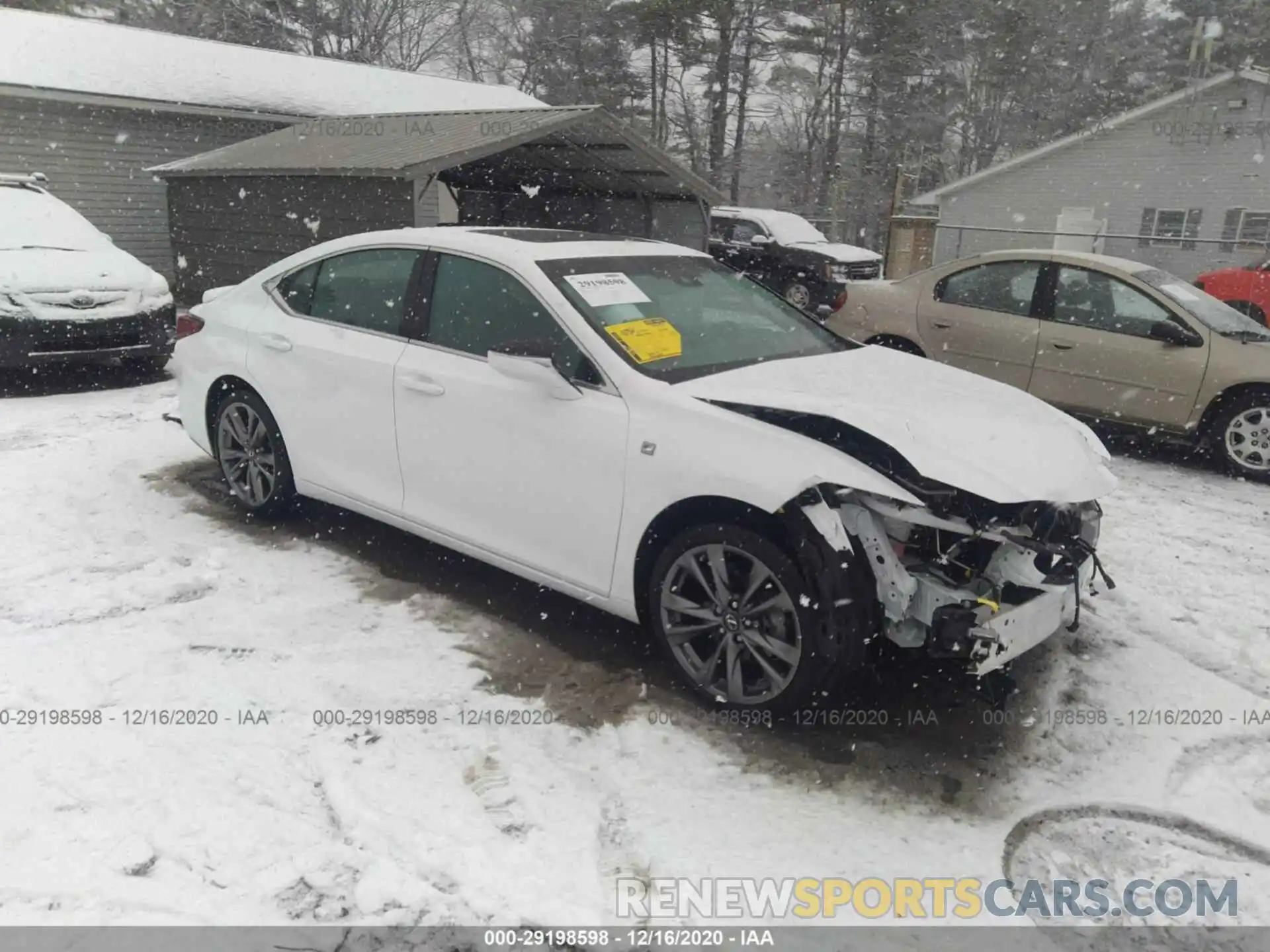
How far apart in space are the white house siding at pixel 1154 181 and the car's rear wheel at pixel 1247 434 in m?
13.9

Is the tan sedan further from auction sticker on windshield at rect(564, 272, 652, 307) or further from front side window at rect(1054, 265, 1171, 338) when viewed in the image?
auction sticker on windshield at rect(564, 272, 652, 307)

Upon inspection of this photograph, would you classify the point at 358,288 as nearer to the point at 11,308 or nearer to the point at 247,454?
the point at 247,454

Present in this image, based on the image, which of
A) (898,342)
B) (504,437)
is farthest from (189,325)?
(898,342)

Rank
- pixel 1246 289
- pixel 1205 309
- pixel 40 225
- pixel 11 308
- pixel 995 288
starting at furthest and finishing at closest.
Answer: pixel 1246 289, pixel 40 225, pixel 995 288, pixel 11 308, pixel 1205 309

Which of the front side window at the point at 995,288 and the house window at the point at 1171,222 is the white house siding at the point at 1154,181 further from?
the front side window at the point at 995,288

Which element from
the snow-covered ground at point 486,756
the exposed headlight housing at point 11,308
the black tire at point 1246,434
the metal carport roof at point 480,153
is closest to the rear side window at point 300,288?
the snow-covered ground at point 486,756

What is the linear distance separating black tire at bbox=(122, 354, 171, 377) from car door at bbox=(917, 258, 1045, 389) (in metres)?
6.98

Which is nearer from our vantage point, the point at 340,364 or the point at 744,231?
the point at 340,364

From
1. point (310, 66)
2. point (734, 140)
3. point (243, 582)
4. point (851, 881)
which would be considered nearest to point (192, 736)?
point (243, 582)

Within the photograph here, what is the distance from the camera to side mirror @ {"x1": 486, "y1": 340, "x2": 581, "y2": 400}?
11.2ft

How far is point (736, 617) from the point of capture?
3143 millimetres

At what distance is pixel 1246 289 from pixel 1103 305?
270 inches

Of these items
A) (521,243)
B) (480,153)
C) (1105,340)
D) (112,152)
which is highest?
(112,152)

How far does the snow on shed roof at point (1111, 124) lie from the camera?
20.2m
